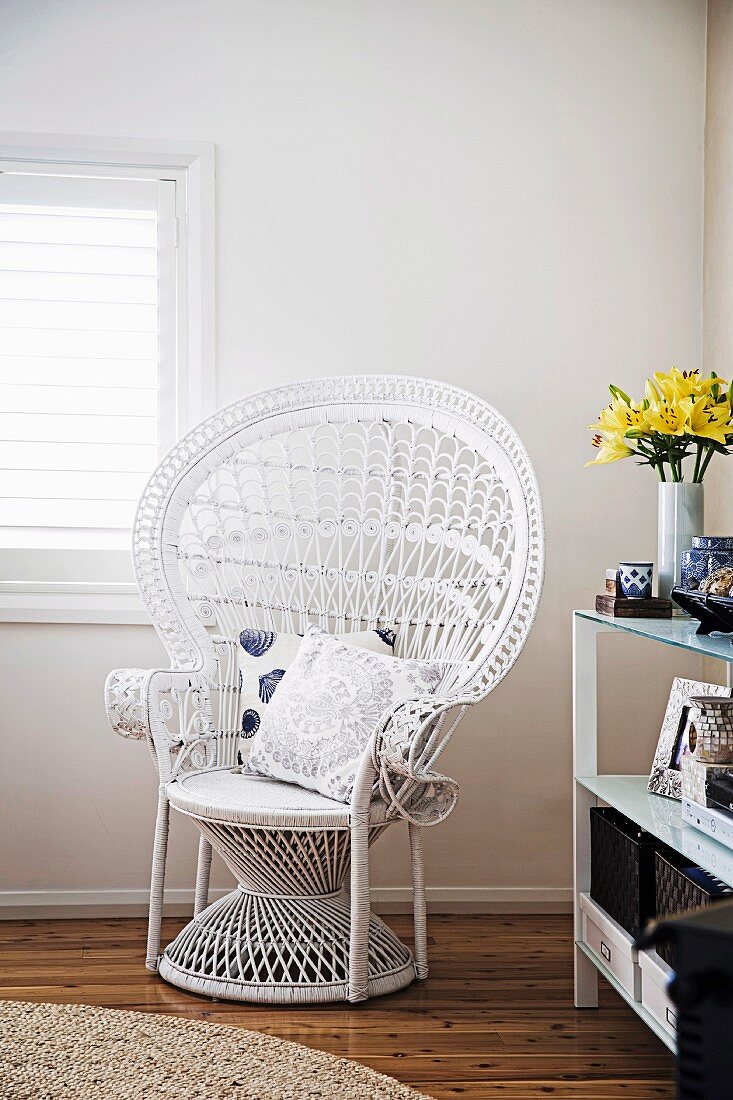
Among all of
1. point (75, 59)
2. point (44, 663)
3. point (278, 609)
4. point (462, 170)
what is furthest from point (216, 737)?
point (75, 59)

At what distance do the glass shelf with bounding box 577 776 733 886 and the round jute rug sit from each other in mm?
623

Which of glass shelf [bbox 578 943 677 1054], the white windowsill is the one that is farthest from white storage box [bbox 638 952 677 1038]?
the white windowsill

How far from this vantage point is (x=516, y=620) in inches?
90.1

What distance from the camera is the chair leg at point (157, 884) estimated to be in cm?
230

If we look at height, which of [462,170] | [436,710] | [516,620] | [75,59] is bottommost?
[436,710]

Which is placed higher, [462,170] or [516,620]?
[462,170]

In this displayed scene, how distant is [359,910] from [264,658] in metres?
0.67

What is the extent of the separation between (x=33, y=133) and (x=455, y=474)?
1.48 meters

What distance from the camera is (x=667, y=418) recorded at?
2.07 m

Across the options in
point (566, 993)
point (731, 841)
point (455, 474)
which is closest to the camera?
point (731, 841)

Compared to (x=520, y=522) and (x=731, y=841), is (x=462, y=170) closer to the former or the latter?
(x=520, y=522)

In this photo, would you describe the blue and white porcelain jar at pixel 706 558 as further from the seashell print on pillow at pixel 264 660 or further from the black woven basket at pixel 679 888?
the seashell print on pillow at pixel 264 660

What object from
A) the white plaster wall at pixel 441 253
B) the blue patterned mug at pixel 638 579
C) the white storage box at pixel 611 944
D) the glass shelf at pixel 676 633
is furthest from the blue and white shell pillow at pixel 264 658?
the white storage box at pixel 611 944

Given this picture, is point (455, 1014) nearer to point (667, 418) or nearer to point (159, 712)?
point (159, 712)
